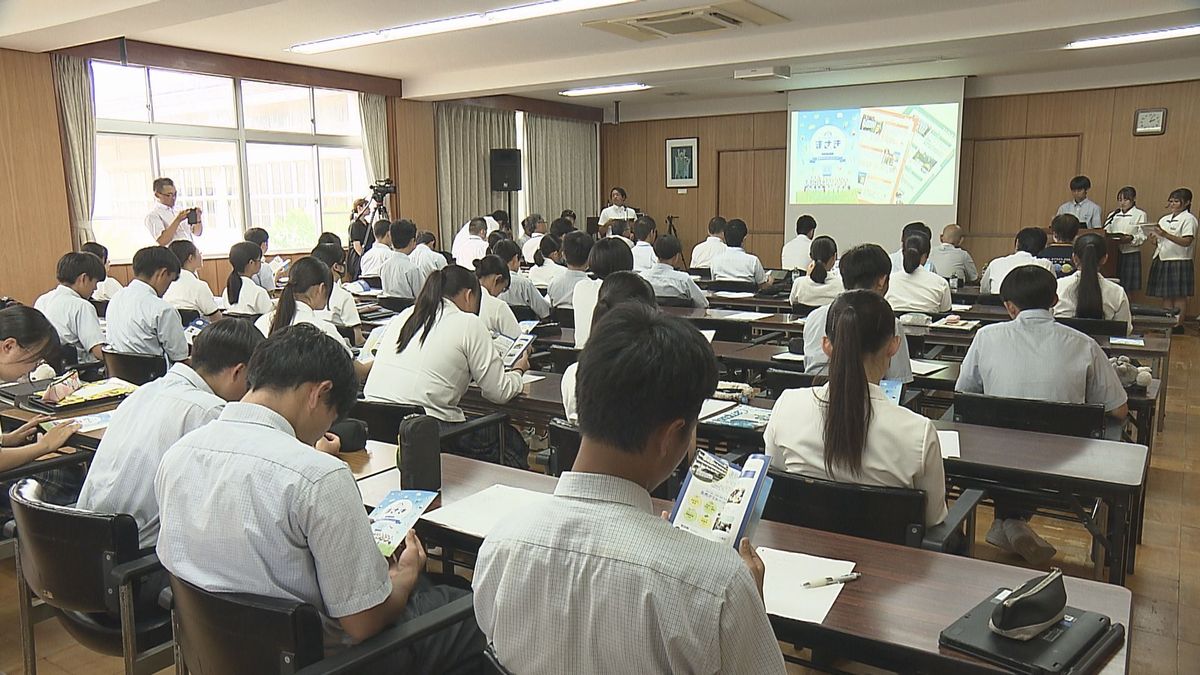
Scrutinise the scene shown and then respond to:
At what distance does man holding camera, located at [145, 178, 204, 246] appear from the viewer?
7.40m

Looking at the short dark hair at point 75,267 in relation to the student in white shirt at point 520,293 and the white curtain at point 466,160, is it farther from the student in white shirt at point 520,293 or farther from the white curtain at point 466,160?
the white curtain at point 466,160

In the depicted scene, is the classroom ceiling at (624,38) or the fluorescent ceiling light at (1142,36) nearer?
the classroom ceiling at (624,38)

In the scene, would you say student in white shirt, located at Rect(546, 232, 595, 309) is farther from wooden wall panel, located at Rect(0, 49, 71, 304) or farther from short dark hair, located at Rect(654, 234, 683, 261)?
wooden wall panel, located at Rect(0, 49, 71, 304)

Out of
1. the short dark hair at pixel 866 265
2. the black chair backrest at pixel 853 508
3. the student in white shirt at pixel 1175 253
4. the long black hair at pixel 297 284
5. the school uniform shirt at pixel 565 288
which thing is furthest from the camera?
the student in white shirt at pixel 1175 253

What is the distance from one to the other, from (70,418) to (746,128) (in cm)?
1072

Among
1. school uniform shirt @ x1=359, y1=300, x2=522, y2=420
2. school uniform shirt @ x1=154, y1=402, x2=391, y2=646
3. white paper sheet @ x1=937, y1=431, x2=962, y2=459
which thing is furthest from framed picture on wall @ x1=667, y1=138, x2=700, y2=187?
school uniform shirt @ x1=154, y1=402, x2=391, y2=646

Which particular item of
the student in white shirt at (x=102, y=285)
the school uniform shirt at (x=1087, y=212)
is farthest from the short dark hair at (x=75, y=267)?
the school uniform shirt at (x=1087, y=212)

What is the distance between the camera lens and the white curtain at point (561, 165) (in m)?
12.1

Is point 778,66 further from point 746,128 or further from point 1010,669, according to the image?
point 1010,669

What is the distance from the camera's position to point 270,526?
1521 millimetres

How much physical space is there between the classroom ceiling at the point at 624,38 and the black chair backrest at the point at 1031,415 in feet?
14.1

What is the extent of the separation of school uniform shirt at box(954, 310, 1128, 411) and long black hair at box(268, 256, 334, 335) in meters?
2.94

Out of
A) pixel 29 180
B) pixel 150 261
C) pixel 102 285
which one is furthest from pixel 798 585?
pixel 29 180

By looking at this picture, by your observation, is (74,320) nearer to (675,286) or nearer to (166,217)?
(166,217)
